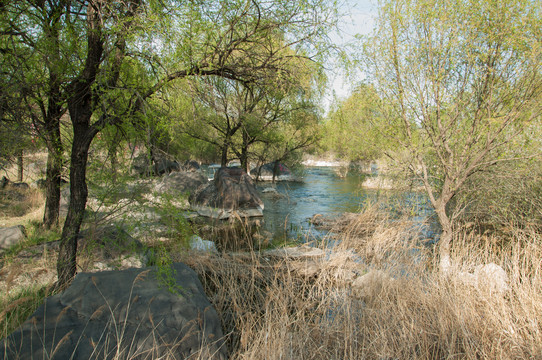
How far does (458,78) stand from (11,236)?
A: 946 cm

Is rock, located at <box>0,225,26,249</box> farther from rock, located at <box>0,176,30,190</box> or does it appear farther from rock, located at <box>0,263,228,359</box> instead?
rock, located at <box>0,176,30,190</box>

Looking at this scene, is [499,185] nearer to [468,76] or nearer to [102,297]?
[468,76]

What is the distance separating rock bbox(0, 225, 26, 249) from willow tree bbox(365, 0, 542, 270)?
25.8 feet

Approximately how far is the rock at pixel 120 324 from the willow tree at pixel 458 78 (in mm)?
4680

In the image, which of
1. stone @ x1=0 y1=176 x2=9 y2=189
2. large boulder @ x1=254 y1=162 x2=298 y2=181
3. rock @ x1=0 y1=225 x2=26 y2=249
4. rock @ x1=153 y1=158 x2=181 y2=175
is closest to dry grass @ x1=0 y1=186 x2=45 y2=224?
stone @ x1=0 y1=176 x2=9 y2=189

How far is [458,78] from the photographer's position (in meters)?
6.75

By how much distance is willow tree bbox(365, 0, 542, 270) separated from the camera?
5934 mm

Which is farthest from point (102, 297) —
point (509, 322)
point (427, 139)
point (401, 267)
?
point (427, 139)

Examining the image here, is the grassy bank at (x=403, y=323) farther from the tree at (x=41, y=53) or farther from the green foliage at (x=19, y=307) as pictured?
the tree at (x=41, y=53)

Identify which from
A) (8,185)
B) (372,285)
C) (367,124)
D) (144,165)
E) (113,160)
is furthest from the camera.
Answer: (8,185)

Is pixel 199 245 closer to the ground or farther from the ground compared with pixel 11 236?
closer to the ground

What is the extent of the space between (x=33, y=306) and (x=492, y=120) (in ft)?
24.2

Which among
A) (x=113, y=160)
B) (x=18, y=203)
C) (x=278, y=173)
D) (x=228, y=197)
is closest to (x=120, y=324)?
(x=113, y=160)

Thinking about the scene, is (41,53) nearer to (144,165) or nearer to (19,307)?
(144,165)
